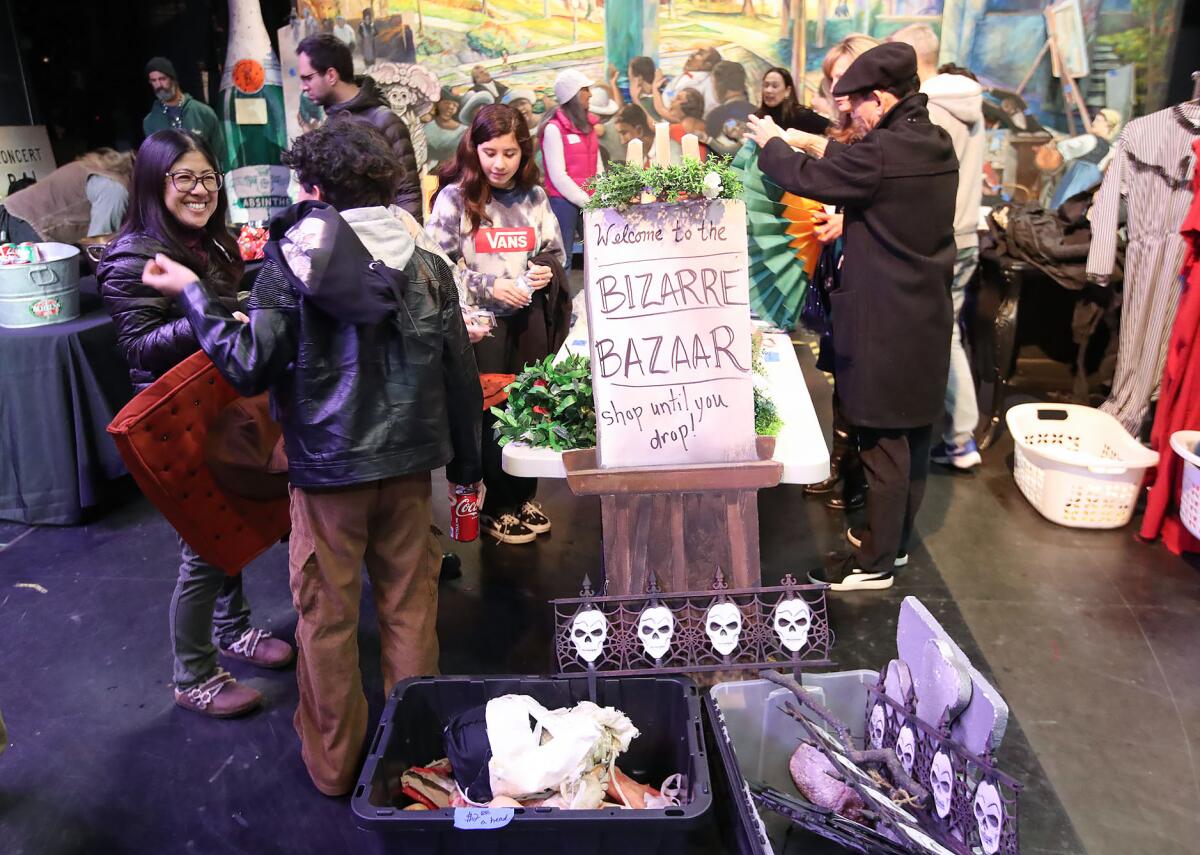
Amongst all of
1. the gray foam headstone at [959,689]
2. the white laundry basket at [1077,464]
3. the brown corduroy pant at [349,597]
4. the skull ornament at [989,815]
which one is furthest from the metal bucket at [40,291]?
the white laundry basket at [1077,464]

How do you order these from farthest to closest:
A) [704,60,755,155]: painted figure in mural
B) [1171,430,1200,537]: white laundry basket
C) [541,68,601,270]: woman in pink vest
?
1. [704,60,755,155]: painted figure in mural
2. [541,68,601,270]: woman in pink vest
3. [1171,430,1200,537]: white laundry basket

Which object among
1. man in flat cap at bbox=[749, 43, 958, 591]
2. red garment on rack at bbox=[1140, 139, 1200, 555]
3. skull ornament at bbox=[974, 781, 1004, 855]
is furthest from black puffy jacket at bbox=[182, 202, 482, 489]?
red garment on rack at bbox=[1140, 139, 1200, 555]

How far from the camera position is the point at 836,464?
158 inches

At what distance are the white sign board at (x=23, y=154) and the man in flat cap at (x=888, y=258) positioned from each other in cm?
485

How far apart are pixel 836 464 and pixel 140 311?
281cm

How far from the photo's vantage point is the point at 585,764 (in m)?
1.83

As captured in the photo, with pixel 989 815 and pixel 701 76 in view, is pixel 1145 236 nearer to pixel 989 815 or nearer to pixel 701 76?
pixel 989 815

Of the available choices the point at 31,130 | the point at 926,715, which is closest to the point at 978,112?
the point at 926,715

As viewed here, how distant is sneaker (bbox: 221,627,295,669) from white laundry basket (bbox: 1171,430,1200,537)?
314cm

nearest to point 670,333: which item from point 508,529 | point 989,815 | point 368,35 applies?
point 989,815

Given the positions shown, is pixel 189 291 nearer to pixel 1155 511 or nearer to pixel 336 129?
pixel 336 129

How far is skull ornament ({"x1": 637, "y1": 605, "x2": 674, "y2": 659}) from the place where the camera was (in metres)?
2.16

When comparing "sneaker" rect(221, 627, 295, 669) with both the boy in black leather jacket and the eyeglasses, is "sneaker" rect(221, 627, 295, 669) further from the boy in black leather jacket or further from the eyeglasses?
the eyeglasses

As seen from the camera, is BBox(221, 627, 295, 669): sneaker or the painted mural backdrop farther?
the painted mural backdrop
